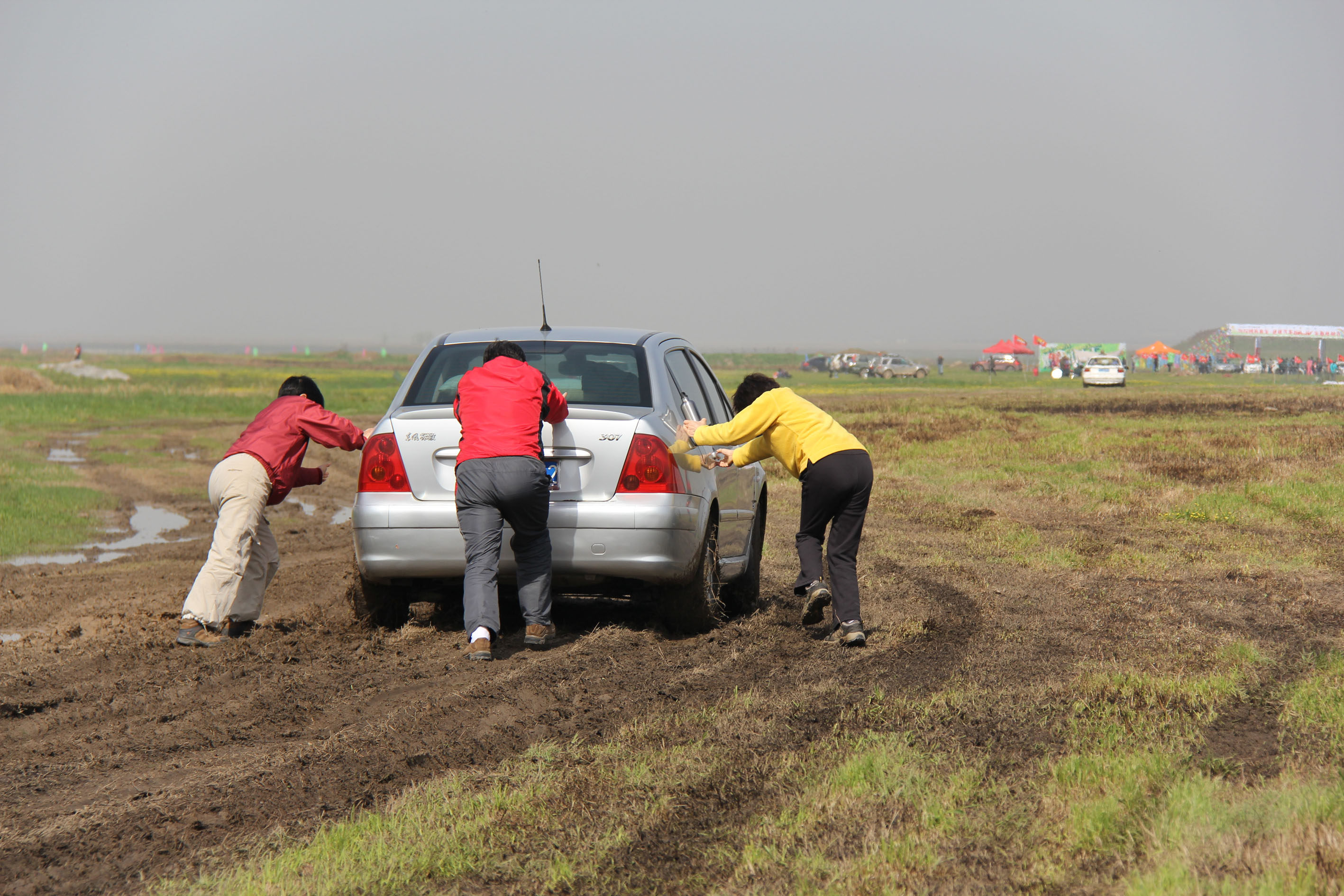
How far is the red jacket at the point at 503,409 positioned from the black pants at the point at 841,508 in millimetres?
1628

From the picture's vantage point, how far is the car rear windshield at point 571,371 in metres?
6.59

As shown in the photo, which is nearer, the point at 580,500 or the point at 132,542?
the point at 580,500

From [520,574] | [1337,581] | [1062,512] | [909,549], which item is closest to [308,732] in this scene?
[520,574]

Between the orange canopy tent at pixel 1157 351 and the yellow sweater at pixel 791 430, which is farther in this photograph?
the orange canopy tent at pixel 1157 351

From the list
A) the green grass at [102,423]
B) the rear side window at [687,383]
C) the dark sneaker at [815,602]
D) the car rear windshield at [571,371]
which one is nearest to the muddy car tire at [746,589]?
the rear side window at [687,383]

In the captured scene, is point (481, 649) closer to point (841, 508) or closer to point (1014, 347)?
point (841, 508)

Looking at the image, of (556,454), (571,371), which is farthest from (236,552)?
(571,371)

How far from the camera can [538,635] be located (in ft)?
20.0

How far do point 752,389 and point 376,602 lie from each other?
8.45ft

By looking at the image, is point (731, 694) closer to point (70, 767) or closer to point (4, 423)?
point (70, 767)

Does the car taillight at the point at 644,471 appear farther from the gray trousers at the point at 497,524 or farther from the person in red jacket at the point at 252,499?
the person in red jacket at the point at 252,499

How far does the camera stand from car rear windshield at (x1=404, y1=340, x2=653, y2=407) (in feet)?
21.6

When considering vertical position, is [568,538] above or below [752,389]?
below

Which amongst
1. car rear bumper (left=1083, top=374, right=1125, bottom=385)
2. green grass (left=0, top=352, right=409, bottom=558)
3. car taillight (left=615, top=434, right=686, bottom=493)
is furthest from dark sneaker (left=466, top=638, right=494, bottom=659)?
car rear bumper (left=1083, top=374, right=1125, bottom=385)
